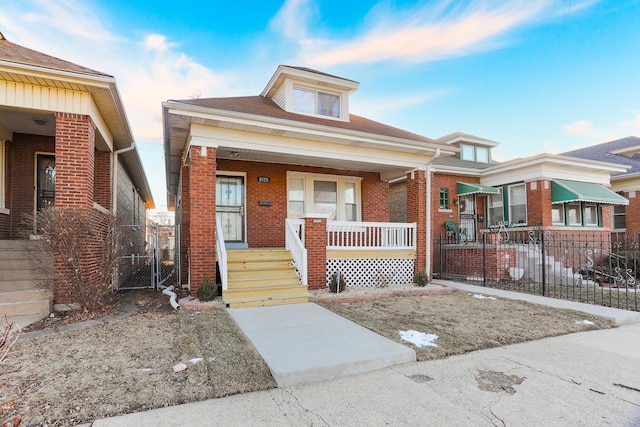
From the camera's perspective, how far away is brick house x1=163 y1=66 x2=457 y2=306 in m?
7.28

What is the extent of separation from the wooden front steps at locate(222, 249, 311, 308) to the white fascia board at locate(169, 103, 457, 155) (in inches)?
118

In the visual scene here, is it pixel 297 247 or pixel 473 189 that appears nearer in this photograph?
pixel 297 247

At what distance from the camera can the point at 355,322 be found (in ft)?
18.3

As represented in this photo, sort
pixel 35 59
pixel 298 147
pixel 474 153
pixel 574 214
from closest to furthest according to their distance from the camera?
1. pixel 35 59
2. pixel 298 147
3. pixel 574 214
4. pixel 474 153

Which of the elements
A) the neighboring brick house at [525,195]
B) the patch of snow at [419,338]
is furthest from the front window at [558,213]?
the patch of snow at [419,338]

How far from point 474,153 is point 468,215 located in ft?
13.9

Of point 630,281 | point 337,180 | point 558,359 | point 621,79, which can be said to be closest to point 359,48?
point 337,180

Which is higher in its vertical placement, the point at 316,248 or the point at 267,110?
the point at 267,110

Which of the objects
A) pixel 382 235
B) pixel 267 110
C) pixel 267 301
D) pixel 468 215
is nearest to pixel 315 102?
Answer: pixel 267 110

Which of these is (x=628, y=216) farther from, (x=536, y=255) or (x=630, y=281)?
(x=536, y=255)

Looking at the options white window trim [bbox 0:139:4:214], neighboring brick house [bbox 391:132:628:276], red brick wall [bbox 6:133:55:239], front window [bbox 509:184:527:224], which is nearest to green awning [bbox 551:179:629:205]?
neighboring brick house [bbox 391:132:628:276]

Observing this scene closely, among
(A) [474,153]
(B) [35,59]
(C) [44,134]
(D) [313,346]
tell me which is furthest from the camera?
(A) [474,153]

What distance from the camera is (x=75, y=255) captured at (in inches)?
220

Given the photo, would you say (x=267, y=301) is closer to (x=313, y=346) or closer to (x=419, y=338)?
(x=313, y=346)
